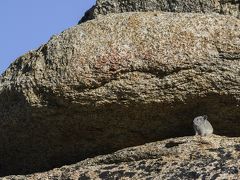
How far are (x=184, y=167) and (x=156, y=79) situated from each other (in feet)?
5.29

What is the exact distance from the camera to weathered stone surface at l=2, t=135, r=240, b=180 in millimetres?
10438

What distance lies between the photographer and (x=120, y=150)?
1197 centimetres

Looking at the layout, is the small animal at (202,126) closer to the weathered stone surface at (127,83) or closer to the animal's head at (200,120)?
the animal's head at (200,120)

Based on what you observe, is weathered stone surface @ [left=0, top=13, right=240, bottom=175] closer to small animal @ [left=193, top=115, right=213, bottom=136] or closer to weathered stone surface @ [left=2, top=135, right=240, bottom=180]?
small animal @ [left=193, top=115, right=213, bottom=136]

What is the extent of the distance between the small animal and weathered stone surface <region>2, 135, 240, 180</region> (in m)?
0.15

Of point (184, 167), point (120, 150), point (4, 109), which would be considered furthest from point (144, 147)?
point (4, 109)

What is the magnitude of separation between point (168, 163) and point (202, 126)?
0.83 metres

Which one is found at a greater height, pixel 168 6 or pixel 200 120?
pixel 168 6

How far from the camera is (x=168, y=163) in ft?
36.0

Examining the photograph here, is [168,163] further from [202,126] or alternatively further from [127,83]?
[127,83]

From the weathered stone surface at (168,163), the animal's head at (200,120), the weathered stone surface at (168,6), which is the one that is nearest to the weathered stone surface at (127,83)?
the animal's head at (200,120)

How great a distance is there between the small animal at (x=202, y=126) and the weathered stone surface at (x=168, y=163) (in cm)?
15

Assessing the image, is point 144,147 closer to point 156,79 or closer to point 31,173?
point 156,79

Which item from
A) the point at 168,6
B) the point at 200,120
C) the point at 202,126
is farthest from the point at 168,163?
the point at 168,6
